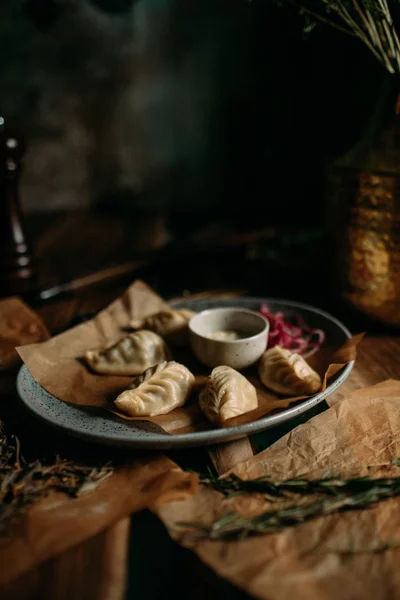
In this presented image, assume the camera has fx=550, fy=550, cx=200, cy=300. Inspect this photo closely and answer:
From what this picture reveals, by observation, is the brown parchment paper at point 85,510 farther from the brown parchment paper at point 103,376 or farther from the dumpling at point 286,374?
the dumpling at point 286,374

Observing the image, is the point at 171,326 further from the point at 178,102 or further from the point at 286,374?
the point at 178,102

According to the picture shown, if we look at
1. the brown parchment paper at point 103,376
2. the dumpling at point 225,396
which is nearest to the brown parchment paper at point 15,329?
the brown parchment paper at point 103,376

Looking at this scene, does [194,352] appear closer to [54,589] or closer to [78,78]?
[54,589]

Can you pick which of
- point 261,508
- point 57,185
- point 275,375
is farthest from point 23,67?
point 261,508

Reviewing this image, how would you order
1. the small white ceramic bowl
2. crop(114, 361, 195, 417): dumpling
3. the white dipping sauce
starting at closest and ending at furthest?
crop(114, 361, 195, 417): dumpling, the small white ceramic bowl, the white dipping sauce

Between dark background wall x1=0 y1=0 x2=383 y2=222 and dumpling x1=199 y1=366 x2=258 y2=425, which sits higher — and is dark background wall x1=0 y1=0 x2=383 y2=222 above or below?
above

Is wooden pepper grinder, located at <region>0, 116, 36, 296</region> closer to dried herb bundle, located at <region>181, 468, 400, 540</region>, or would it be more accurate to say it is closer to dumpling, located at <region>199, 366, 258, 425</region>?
dumpling, located at <region>199, 366, 258, 425</region>

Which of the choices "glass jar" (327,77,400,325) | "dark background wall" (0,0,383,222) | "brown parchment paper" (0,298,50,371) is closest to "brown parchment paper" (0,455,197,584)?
→ "brown parchment paper" (0,298,50,371)
